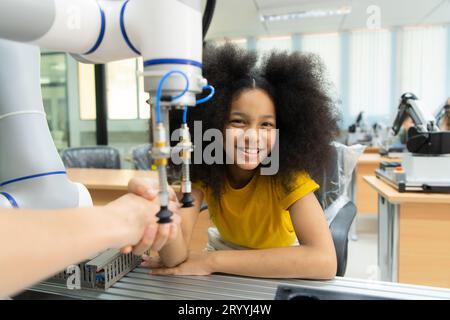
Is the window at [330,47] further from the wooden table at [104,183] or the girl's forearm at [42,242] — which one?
the girl's forearm at [42,242]

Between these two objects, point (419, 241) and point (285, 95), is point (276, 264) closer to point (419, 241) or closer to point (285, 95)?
point (285, 95)

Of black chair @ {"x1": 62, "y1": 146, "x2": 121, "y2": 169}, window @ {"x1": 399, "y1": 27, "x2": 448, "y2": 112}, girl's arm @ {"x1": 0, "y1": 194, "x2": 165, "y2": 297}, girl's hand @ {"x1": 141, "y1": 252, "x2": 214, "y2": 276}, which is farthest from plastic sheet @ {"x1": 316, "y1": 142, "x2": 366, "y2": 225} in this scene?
window @ {"x1": 399, "y1": 27, "x2": 448, "y2": 112}

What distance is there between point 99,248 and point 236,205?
70cm

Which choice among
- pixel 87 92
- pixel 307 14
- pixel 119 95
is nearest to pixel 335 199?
pixel 307 14

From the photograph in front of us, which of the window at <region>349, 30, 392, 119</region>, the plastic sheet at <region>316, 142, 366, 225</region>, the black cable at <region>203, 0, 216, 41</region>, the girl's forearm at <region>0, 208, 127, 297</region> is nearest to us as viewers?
the girl's forearm at <region>0, 208, 127, 297</region>

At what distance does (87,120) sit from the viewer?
186 inches

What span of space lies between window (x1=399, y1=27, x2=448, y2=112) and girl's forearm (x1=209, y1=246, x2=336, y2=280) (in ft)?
15.1

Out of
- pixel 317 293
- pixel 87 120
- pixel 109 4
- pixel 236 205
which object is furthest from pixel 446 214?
pixel 87 120

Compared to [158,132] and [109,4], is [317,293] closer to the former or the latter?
[158,132]

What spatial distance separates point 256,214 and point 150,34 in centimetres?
71

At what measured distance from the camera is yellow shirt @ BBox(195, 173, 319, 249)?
1023 millimetres

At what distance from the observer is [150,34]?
43 centimetres

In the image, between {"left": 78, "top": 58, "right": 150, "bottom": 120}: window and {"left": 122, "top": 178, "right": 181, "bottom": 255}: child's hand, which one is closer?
{"left": 122, "top": 178, "right": 181, "bottom": 255}: child's hand

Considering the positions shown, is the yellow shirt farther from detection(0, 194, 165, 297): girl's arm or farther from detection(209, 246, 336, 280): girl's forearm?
detection(0, 194, 165, 297): girl's arm
